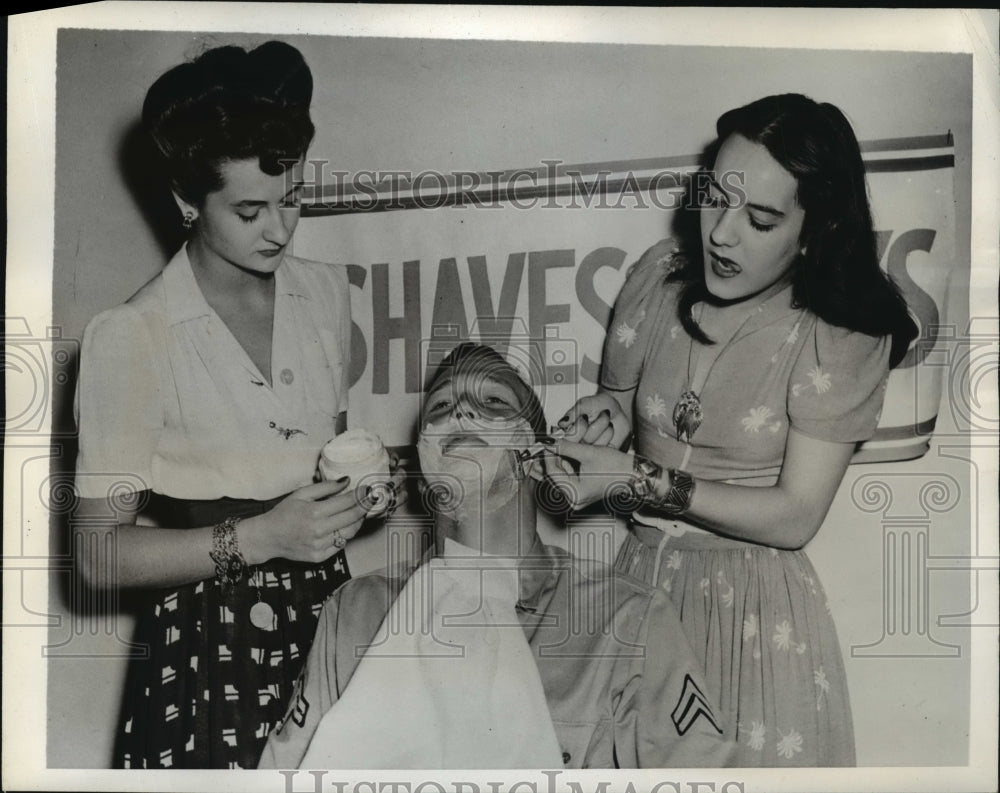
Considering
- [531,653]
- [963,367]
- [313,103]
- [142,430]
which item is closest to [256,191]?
[313,103]

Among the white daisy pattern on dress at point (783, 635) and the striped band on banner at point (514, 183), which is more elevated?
the striped band on banner at point (514, 183)

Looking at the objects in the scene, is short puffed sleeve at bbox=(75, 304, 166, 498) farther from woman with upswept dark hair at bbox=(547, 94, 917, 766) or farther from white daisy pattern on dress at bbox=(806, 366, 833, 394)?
white daisy pattern on dress at bbox=(806, 366, 833, 394)

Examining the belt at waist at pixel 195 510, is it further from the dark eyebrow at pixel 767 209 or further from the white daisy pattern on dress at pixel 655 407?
the dark eyebrow at pixel 767 209

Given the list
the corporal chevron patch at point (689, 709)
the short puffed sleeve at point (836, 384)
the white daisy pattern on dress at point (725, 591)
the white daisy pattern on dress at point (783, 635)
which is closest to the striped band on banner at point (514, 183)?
the short puffed sleeve at point (836, 384)

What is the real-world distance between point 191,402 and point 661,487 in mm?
899

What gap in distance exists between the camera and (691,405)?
71.1 inches

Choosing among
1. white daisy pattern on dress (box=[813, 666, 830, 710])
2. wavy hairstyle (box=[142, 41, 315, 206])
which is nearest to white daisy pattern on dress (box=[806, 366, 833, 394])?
white daisy pattern on dress (box=[813, 666, 830, 710])

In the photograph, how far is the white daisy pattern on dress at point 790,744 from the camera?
5.95 feet

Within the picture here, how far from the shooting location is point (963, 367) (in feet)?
6.13

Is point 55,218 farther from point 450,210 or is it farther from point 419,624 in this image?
point 419,624

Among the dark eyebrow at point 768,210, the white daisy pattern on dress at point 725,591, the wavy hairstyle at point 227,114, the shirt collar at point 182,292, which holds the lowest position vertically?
the white daisy pattern on dress at point 725,591

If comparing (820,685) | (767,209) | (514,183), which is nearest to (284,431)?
(514,183)

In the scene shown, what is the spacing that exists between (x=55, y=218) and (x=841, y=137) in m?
1.52

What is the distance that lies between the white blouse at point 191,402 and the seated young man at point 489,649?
246 mm
